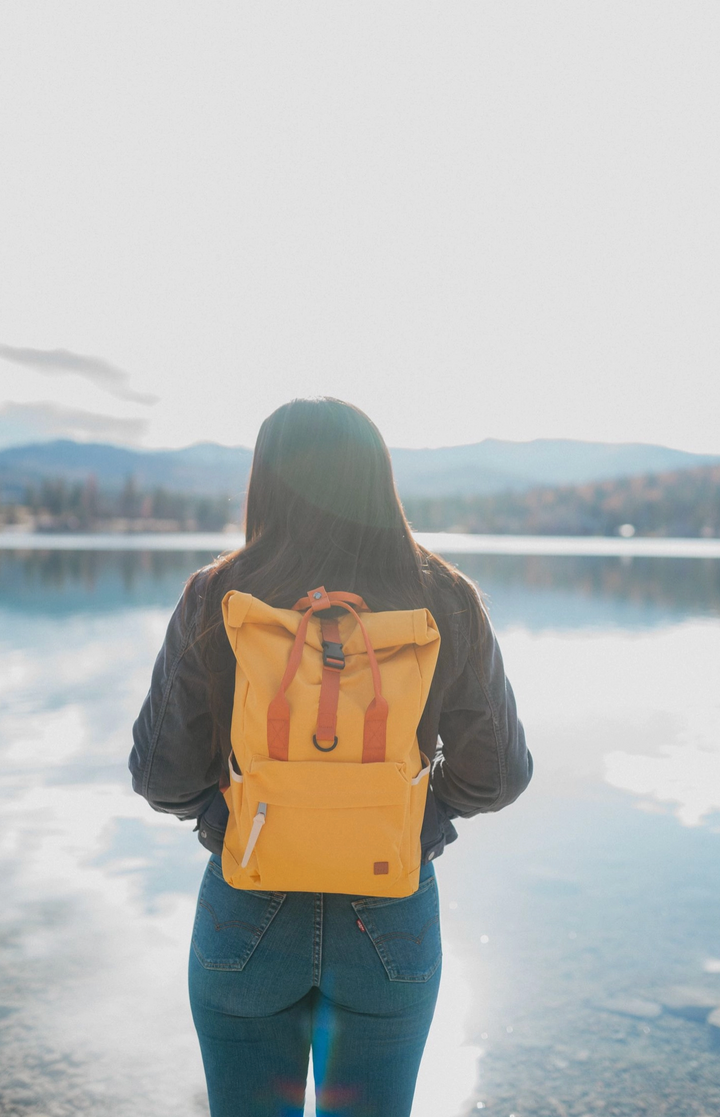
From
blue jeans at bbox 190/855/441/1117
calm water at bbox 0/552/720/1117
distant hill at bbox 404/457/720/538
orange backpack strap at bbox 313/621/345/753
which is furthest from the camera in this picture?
distant hill at bbox 404/457/720/538

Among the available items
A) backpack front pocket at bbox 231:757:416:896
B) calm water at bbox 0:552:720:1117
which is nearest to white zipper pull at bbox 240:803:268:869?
backpack front pocket at bbox 231:757:416:896

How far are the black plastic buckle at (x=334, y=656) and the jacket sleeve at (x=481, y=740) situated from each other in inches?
12.0

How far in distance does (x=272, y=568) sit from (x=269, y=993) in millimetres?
770

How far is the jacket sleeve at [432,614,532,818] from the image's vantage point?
5.43 ft

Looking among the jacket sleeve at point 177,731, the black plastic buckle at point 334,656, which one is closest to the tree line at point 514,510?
the jacket sleeve at point 177,731

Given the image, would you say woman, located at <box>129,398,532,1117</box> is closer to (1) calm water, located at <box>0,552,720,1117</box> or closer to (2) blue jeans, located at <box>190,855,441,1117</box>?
(2) blue jeans, located at <box>190,855,441,1117</box>

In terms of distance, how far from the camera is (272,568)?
161 cm

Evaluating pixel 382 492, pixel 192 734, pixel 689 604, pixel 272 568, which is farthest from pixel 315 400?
pixel 689 604

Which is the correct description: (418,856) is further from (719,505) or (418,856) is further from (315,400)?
(719,505)

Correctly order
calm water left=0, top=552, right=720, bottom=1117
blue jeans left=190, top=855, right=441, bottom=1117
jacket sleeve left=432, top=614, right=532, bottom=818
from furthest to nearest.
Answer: calm water left=0, top=552, right=720, bottom=1117 < jacket sleeve left=432, top=614, right=532, bottom=818 < blue jeans left=190, top=855, right=441, bottom=1117

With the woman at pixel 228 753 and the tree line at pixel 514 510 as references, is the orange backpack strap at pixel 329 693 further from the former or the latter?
the tree line at pixel 514 510

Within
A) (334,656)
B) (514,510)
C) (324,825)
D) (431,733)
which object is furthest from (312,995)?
(514,510)

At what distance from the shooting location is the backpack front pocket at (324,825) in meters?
1.43

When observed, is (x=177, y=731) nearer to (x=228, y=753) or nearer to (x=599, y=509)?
(x=228, y=753)
